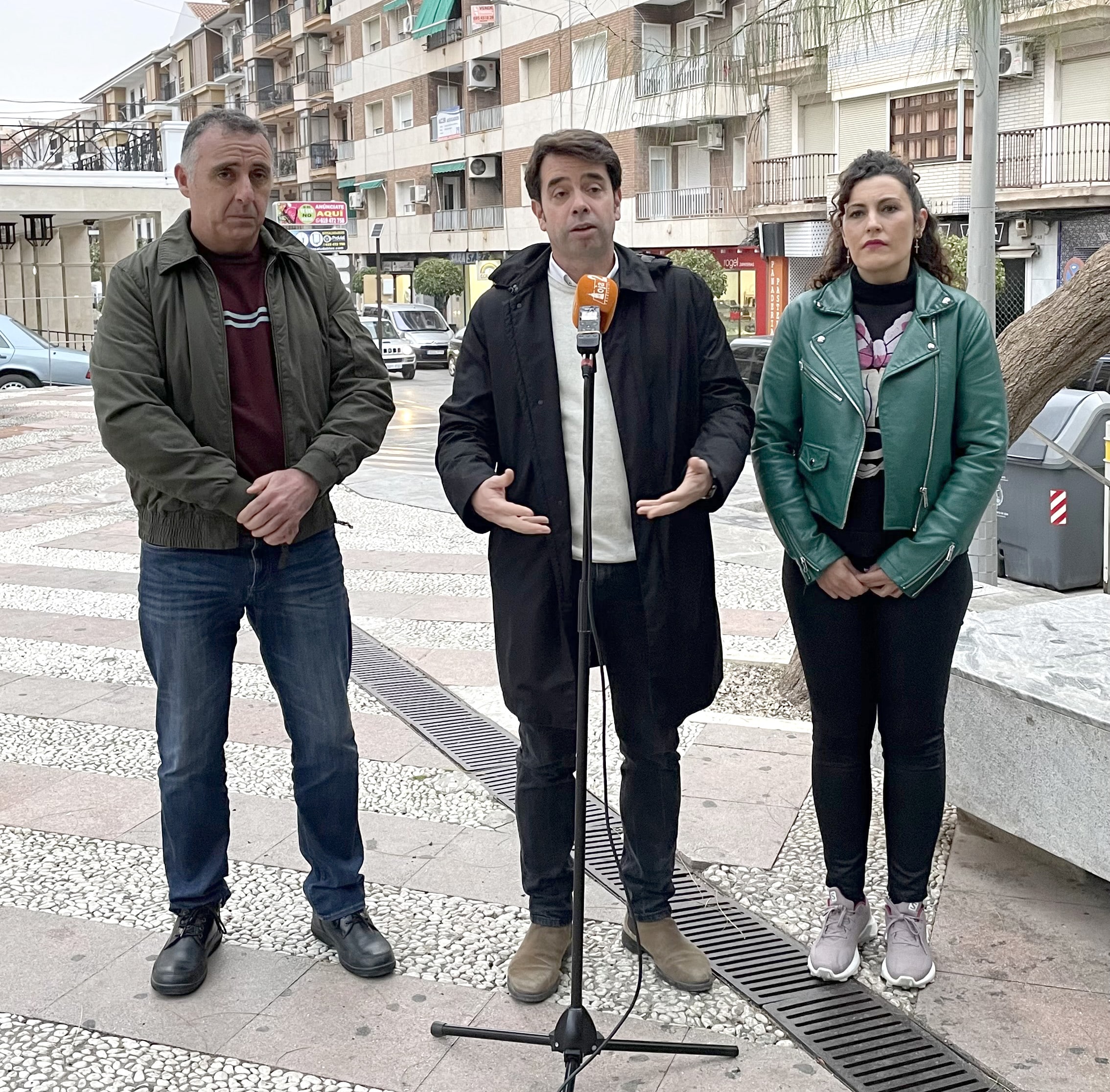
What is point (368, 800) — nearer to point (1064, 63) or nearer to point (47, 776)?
point (47, 776)

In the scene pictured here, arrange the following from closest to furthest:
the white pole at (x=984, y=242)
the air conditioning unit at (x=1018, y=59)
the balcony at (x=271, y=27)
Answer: the air conditioning unit at (x=1018, y=59) < the white pole at (x=984, y=242) < the balcony at (x=271, y=27)

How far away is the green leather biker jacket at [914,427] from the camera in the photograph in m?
3.21

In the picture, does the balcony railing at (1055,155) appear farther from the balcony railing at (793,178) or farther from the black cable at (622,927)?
the black cable at (622,927)

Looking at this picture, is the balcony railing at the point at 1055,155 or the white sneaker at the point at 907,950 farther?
the balcony railing at the point at 1055,155

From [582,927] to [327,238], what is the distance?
102 feet

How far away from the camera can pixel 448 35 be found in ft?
146

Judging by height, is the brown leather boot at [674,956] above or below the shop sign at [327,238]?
below

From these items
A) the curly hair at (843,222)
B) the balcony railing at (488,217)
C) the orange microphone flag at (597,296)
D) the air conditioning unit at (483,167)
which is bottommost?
the orange microphone flag at (597,296)

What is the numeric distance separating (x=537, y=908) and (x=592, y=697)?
171 cm

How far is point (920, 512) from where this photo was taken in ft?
10.6

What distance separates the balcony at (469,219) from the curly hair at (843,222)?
1613 inches

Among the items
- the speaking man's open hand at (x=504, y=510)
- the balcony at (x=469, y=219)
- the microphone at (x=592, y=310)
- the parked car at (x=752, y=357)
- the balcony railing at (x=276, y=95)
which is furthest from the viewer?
the balcony railing at (x=276, y=95)

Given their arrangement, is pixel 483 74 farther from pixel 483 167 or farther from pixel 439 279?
pixel 439 279

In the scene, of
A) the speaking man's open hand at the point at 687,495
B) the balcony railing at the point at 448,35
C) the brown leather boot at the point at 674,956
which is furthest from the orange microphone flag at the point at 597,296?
the balcony railing at the point at 448,35
